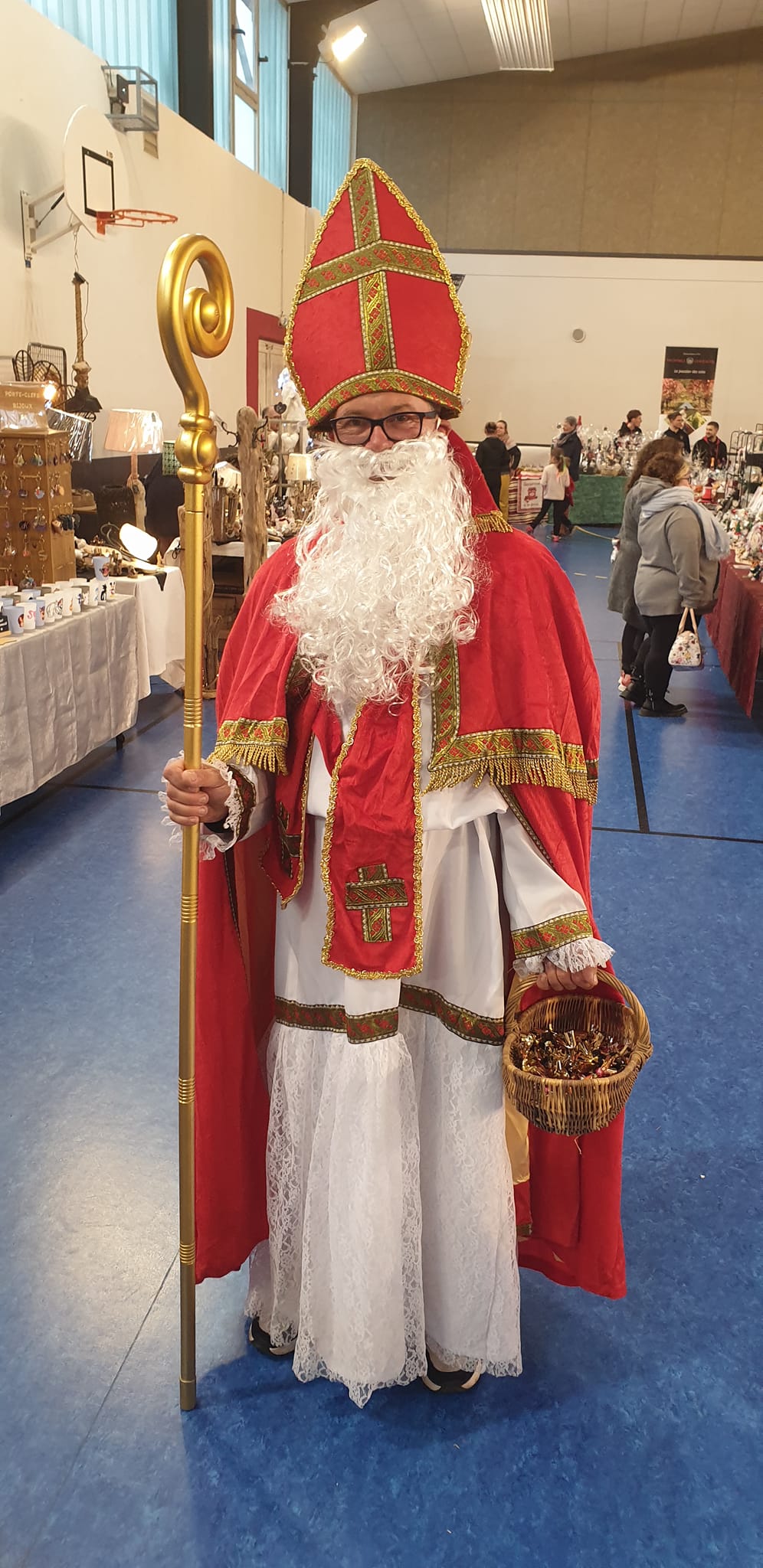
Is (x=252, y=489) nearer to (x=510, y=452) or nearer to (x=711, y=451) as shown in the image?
(x=510, y=452)

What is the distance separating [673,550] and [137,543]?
2968mm

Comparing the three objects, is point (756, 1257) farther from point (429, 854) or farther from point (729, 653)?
point (729, 653)

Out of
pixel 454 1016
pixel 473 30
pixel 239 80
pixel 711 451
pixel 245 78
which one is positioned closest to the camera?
pixel 454 1016

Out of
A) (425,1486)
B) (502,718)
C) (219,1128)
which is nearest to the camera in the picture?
(502,718)

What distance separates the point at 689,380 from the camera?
1684cm

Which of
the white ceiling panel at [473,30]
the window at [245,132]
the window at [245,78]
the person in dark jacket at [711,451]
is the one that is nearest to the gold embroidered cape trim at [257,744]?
the window at [245,78]

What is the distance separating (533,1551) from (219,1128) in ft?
2.63

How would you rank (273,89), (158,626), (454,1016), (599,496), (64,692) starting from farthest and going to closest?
(599,496), (273,89), (158,626), (64,692), (454,1016)

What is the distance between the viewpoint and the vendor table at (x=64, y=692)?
408 cm

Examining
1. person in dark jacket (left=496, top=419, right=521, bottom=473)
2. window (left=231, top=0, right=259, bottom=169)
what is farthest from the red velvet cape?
person in dark jacket (left=496, top=419, right=521, bottom=473)

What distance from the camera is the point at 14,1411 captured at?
6.09 ft

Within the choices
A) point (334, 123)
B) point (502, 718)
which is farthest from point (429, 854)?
point (334, 123)

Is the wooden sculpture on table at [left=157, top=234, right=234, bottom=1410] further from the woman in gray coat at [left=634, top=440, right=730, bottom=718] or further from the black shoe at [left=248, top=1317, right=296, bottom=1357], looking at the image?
the woman in gray coat at [left=634, top=440, right=730, bottom=718]

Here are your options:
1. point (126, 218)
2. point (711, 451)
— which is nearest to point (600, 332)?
point (711, 451)
